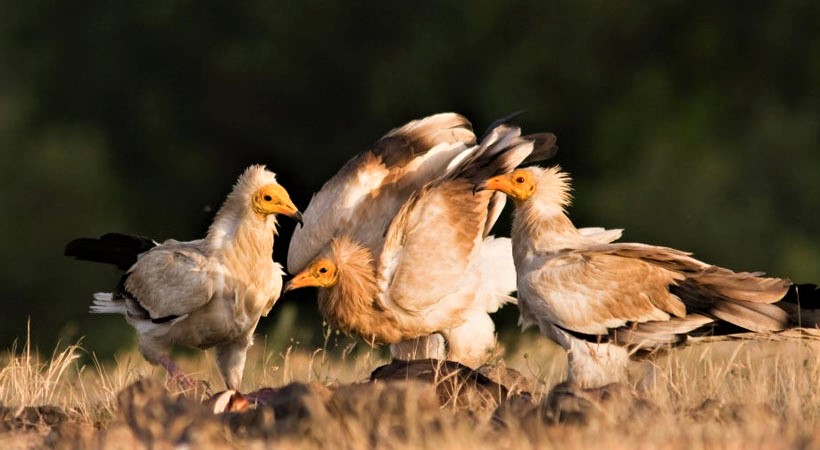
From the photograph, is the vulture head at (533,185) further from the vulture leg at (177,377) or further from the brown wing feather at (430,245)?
the vulture leg at (177,377)

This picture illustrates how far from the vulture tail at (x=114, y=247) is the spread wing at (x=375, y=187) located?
32.1 inches

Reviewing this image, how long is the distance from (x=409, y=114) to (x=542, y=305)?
10175mm

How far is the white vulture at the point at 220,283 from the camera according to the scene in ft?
23.8

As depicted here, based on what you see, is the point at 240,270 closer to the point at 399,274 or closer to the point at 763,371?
the point at 399,274

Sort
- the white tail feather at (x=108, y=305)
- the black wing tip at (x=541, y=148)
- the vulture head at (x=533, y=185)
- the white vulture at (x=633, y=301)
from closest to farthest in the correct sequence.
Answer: the white vulture at (x=633, y=301), the vulture head at (x=533, y=185), the white tail feather at (x=108, y=305), the black wing tip at (x=541, y=148)

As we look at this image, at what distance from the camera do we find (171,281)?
23.9 feet

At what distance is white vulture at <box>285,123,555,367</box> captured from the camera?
7715 millimetres

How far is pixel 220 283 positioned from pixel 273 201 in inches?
18.8

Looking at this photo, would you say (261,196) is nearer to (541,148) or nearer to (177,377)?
(177,377)

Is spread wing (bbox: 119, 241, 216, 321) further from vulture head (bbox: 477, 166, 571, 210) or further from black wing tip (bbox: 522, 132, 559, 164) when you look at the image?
black wing tip (bbox: 522, 132, 559, 164)

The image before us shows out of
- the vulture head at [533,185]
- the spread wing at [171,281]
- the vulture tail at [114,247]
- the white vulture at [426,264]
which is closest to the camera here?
the vulture head at [533,185]

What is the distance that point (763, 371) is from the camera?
20.0 ft

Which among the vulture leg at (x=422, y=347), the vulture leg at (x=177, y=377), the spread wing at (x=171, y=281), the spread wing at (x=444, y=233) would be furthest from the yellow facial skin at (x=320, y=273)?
the vulture leg at (x=422, y=347)

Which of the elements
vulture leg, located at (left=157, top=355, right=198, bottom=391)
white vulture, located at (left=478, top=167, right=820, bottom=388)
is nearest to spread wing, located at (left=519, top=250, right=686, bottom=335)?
white vulture, located at (left=478, top=167, right=820, bottom=388)
